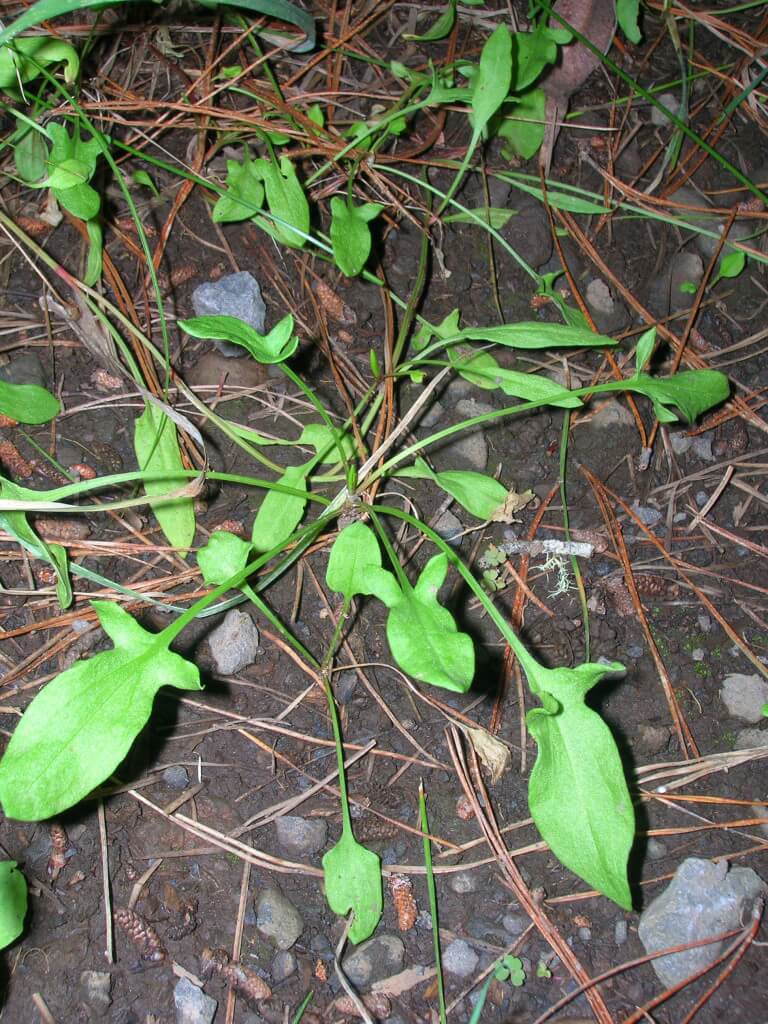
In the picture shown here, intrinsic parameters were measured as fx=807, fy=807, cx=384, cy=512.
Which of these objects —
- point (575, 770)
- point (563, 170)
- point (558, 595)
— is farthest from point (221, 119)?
point (575, 770)

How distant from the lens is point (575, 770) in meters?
1.18

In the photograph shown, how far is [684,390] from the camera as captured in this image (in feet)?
4.99

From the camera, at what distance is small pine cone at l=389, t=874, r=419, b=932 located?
1395 mm

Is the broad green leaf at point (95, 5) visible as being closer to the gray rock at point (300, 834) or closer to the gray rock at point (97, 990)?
the gray rock at point (300, 834)

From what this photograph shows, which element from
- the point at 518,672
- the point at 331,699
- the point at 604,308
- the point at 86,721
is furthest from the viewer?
the point at 604,308

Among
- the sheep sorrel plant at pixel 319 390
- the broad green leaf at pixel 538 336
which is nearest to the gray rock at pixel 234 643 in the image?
the sheep sorrel plant at pixel 319 390

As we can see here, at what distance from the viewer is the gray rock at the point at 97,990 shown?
129cm

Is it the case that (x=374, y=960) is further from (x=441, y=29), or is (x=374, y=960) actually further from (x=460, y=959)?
(x=441, y=29)

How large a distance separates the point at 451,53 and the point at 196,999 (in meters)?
2.22

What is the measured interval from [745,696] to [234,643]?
1012mm

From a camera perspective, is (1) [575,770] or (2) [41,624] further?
(2) [41,624]

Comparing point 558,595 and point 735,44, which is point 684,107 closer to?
point 735,44

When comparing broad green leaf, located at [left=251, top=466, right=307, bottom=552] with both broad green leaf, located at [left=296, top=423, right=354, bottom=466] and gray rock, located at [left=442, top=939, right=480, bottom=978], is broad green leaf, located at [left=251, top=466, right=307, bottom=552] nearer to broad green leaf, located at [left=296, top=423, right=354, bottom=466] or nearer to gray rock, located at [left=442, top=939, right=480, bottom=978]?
broad green leaf, located at [left=296, top=423, right=354, bottom=466]

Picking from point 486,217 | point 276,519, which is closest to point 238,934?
point 276,519
